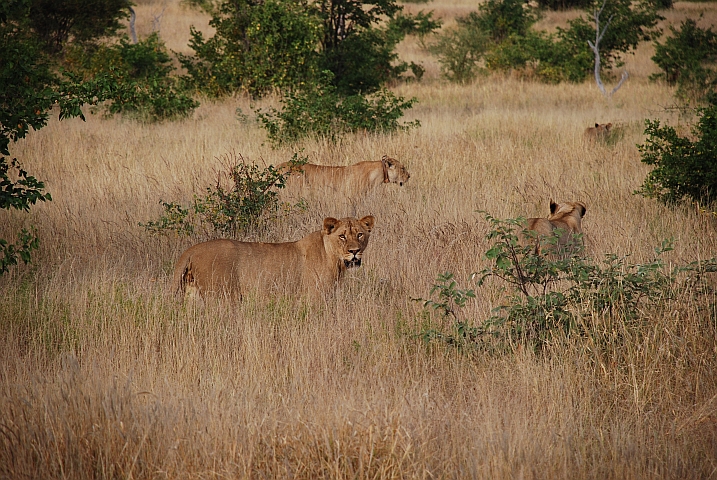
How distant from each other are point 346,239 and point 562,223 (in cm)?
219

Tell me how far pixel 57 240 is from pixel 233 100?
35.0ft

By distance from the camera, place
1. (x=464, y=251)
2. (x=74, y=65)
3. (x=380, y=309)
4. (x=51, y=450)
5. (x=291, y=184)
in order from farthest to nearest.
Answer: (x=74, y=65) < (x=291, y=184) < (x=464, y=251) < (x=380, y=309) < (x=51, y=450)

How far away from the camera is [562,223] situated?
Answer: 689cm

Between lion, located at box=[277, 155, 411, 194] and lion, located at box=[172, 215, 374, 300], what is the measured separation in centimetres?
315

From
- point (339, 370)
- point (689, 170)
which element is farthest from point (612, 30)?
point (339, 370)

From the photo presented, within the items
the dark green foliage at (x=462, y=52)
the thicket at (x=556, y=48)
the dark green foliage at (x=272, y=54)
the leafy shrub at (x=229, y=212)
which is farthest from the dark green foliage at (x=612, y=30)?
the leafy shrub at (x=229, y=212)

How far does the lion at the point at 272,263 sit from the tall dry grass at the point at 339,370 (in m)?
0.20

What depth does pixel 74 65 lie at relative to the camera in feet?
68.6

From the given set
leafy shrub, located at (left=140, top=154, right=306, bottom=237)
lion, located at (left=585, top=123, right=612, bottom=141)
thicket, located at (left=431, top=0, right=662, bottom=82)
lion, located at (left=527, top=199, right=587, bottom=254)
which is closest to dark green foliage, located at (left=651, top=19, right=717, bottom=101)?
thicket, located at (left=431, top=0, right=662, bottom=82)

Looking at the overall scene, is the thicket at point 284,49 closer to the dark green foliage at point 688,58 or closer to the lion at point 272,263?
the dark green foliage at point 688,58

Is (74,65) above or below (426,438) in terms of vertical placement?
above

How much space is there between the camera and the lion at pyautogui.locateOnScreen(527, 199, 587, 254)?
6613mm

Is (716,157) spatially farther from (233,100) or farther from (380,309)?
(233,100)

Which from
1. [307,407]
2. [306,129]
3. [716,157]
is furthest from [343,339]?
[306,129]
